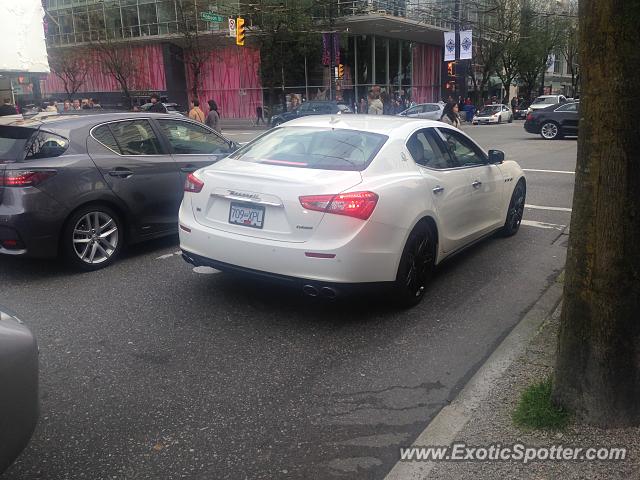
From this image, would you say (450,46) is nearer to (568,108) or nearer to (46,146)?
(568,108)

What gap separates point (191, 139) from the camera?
735cm

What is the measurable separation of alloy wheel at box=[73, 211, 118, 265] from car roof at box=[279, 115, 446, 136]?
2081 millimetres

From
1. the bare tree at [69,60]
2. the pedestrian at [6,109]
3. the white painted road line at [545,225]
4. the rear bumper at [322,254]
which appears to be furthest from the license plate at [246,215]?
the bare tree at [69,60]

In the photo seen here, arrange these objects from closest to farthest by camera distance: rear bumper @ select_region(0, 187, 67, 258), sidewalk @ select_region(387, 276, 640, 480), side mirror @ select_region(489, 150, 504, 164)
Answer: sidewalk @ select_region(387, 276, 640, 480)
rear bumper @ select_region(0, 187, 67, 258)
side mirror @ select_region(489, 150, 504, 164)

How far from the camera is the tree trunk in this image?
268 centimetres

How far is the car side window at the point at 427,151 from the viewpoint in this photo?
538 cm

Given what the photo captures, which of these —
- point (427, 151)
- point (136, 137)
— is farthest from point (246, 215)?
point (136, 137)

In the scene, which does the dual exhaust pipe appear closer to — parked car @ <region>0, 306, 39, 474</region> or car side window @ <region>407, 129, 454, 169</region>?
car side window @ <region>407, 129, 454, 169</region>

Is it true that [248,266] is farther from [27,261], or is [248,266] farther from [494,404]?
[27,261]

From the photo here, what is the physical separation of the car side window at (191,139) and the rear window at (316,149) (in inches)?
65.3

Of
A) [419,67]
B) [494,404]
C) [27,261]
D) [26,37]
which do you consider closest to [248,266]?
[494,404]

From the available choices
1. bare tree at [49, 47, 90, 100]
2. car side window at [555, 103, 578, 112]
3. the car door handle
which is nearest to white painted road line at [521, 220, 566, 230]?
the car door handle

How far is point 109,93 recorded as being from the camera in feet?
166

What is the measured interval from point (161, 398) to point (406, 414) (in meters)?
1.44
